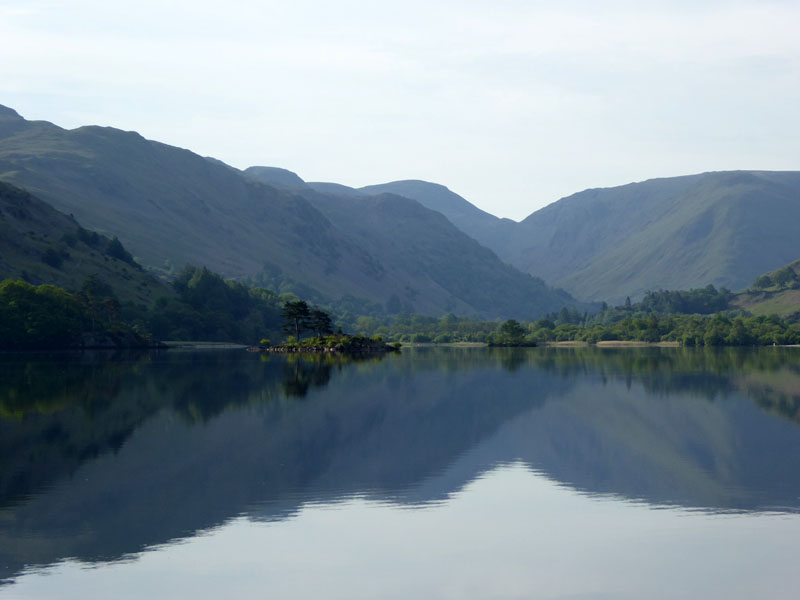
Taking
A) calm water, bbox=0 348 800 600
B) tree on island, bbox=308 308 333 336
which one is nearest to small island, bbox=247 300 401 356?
tree on island, bbox=308 308 333 336

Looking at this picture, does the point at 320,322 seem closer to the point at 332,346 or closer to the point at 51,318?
the point at 332,346

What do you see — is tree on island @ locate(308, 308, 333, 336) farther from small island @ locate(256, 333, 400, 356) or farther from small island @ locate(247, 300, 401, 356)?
small island @ locate(256, 333, 400, 356)

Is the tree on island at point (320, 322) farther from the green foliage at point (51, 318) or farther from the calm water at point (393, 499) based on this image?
the calm water at point (393, 499)

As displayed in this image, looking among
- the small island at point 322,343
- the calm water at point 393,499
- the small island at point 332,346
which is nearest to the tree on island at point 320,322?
the small island at point 322,343

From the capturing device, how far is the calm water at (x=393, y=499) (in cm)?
2378

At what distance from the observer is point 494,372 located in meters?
112

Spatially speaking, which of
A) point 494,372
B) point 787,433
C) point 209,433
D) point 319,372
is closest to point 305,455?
point 209,433

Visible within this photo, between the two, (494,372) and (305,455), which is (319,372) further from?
(305,455)

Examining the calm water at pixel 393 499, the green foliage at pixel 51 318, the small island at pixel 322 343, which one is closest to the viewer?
the calm water at pixel 393 499

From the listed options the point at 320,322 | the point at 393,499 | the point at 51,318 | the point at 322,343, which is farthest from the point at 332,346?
the point at 393,499

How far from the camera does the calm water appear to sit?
936 inches

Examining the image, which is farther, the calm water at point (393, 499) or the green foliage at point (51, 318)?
the green foliage at point (51, 318)

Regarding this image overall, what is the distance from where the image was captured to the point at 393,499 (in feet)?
109

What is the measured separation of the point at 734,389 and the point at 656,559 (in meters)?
59.6
